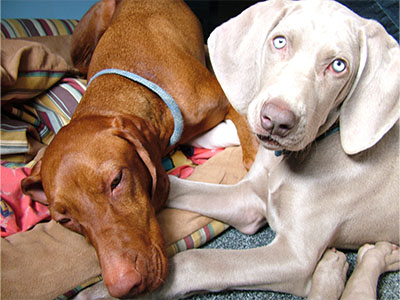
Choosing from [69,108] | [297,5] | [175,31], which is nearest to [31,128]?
[69,108]

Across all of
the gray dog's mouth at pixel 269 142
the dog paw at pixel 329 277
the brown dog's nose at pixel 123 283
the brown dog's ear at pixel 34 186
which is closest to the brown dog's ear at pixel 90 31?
the brown dog's ear at pixel 34 186

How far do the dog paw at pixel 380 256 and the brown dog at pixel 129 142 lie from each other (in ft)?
3.15

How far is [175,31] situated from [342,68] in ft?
4.92

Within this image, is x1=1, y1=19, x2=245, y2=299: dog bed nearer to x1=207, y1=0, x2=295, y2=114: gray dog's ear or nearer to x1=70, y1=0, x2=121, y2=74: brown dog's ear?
x1=70, y1=0, x2=121, y2=74: brown dog's ear

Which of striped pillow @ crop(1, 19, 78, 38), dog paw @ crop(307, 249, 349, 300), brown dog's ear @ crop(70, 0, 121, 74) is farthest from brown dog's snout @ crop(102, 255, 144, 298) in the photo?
striped pillow @ crop(1, 19, 78, 38)

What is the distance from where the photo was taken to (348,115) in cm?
163

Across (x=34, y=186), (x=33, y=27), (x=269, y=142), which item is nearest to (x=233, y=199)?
(x=269, y=142)

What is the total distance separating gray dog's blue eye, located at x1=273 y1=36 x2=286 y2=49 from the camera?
61.8 inches

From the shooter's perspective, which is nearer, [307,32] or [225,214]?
[307,32]

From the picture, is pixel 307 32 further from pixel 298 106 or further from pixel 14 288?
pixel 14 288

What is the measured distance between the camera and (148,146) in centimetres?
189

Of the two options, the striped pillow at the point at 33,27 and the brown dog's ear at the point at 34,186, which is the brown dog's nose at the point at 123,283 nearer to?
the brown dog's ear at the point at 34,186

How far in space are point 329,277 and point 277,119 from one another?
2.75 feet

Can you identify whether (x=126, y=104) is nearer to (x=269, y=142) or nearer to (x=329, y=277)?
(x=269, y=142)
